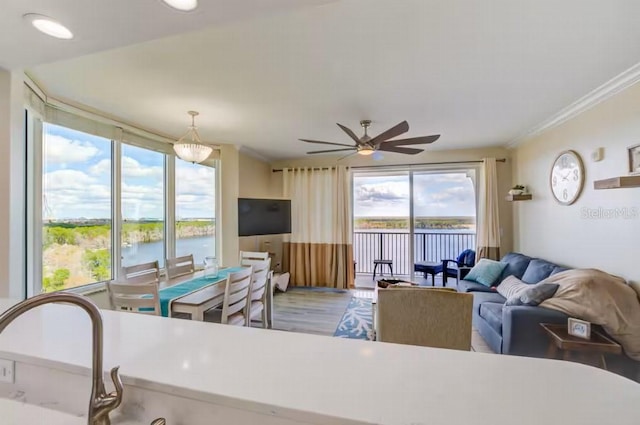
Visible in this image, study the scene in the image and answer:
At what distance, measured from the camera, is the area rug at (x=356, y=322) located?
329 centimetres

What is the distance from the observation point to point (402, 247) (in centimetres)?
639

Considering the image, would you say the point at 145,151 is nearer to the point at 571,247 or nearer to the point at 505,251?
the point at 571,247

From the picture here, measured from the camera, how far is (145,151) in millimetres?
3734

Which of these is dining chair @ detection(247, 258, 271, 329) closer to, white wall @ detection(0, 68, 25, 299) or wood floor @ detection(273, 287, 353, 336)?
wood floor @ detection(273, 287, 353, 336)

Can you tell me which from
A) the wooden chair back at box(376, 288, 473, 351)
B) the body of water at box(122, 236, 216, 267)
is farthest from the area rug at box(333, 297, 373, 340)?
the body of water at box(122, 236, 216, 267)

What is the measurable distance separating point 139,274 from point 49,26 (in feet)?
6.93

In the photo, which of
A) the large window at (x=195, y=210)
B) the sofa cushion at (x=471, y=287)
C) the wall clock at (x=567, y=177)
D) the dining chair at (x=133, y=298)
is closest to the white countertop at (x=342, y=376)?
the dining chair at (x=133, y=298)

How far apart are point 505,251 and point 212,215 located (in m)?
4.85

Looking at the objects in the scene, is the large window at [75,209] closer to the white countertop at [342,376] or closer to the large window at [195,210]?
the large window at [195,210]

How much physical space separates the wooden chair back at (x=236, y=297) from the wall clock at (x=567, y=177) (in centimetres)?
347

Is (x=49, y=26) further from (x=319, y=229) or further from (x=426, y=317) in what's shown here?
(x=319, y=229)

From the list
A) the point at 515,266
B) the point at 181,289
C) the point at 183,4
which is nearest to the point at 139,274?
the point at 181,289

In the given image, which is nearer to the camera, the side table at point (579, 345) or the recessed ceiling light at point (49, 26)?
the recessed ceiling light at point (49, 26)

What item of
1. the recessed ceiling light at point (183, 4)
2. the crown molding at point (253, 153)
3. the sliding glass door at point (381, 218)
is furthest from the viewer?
the sliding glass door at point (381, 218)
